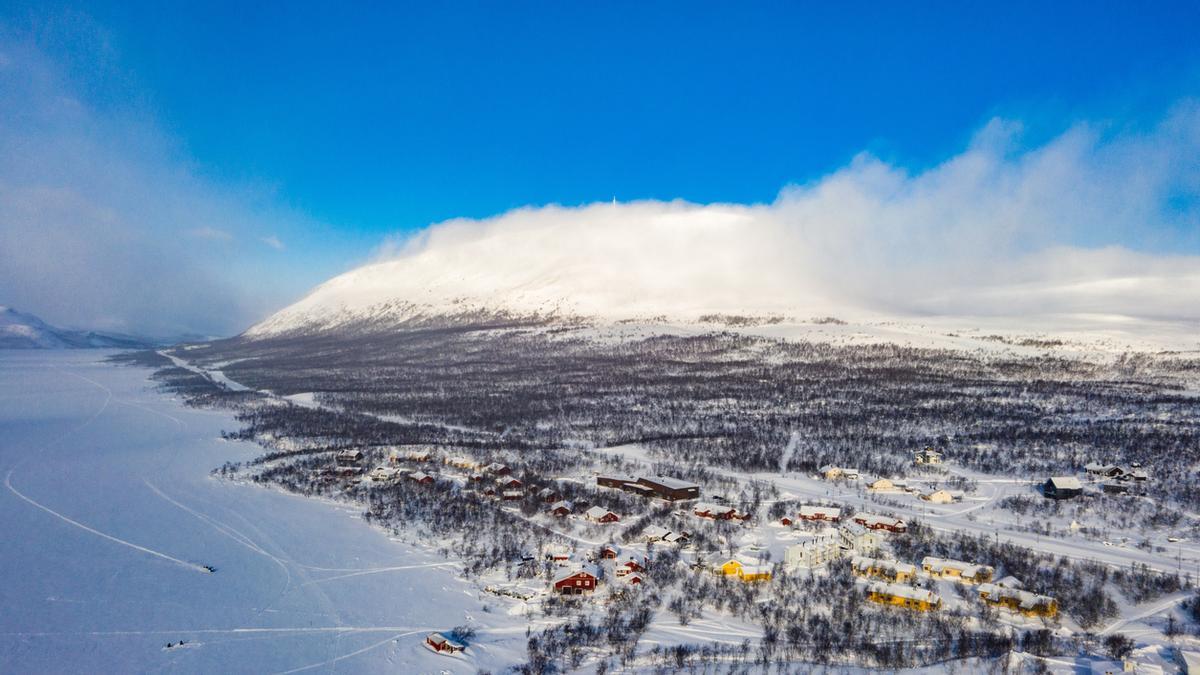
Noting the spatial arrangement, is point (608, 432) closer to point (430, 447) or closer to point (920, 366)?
point (430, 447)

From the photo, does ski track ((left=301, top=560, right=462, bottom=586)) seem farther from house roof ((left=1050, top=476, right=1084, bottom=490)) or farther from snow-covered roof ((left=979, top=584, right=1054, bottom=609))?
house roof ((left=1050, top=476, right=1084, bottom=490))

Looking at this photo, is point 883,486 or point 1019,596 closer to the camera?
point 1019,596

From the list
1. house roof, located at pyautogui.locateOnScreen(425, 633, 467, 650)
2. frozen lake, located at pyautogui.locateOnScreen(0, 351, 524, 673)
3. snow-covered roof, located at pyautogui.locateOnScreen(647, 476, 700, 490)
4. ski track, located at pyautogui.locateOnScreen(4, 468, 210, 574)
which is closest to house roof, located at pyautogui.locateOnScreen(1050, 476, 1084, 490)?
snow-covered roof, located at pyautogui.locateOnScreen(647, 476, 700, 490)

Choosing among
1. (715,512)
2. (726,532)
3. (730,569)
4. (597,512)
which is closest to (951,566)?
(730,569)

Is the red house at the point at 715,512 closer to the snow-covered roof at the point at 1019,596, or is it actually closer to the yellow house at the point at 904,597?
the yellow house at the point at 904,597

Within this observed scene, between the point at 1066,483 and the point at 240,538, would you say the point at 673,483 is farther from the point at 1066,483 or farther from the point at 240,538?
the point at 240,538

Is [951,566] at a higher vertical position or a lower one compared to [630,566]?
higher

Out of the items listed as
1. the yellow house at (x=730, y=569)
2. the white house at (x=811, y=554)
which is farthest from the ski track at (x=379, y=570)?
the white house at (x=811, y=554)

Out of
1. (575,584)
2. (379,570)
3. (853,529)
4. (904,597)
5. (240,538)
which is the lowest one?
(379,570)
